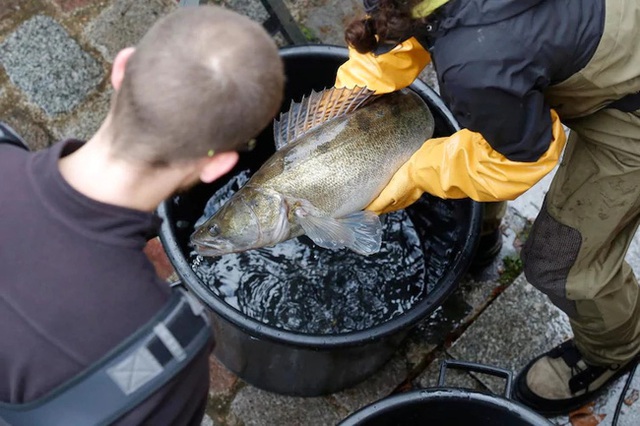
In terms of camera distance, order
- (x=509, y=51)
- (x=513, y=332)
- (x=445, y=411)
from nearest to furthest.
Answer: (x=509, y=51) → (x=445, y=411) → (x=513, y=332)

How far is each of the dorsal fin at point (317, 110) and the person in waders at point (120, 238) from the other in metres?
1.06

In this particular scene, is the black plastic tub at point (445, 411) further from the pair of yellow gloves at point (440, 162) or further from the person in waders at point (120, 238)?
the person in waders at point (120, 238)

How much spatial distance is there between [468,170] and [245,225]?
70 centimetres

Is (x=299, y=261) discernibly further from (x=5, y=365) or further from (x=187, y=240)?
(x=5, y=365)

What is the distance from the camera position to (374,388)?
298 centimetres

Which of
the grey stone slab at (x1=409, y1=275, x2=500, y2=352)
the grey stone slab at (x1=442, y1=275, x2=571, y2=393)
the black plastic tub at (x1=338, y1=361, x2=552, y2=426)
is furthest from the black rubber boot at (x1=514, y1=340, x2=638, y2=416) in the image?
the black plastic tub at (x1=338, y1=361, x2=552, y2=426)

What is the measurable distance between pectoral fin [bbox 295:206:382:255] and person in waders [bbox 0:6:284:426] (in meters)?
0.99

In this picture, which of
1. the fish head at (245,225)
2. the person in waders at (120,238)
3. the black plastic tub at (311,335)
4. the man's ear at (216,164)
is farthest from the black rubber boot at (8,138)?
the fish head at (245,225)

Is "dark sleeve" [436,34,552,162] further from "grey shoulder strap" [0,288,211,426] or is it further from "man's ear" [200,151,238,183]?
"grey shoulder strap" [0,288,211,426]

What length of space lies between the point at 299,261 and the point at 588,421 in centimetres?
122

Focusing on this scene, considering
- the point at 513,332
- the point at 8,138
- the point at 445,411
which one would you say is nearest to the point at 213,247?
the point at 445,411

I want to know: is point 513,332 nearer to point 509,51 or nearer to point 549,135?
point 549,135

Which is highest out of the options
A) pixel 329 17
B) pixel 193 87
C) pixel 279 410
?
pixel 193 87

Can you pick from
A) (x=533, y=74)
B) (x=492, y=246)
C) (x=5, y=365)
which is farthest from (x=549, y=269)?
(x=5, y=365)
